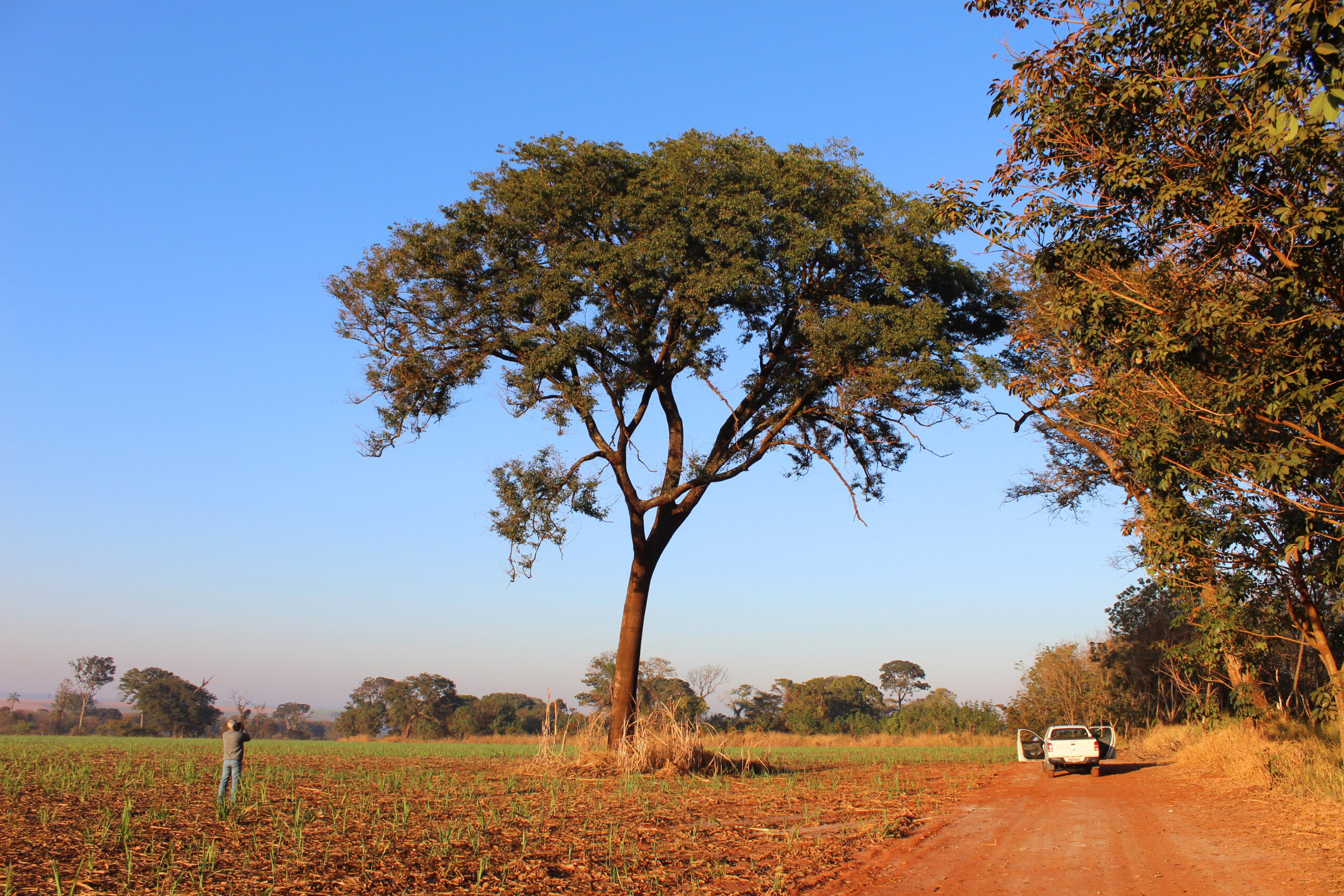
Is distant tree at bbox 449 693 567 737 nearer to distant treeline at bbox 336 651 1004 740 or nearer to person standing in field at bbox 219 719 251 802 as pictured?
distant treeline at bbox 336 651 1004 740

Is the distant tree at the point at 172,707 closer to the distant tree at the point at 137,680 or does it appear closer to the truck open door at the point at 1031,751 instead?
the distant tree at the point at 137,680

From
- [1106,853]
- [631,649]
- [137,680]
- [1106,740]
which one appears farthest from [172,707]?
[1106,853]

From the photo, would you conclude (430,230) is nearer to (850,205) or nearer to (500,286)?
(500,286)

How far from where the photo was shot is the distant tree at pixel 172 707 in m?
63.9

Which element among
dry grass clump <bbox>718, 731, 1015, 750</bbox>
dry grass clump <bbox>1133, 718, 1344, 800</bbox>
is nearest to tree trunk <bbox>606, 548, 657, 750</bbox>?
dry grass clump <bbox>1133, 718, 1344, 800</bbox>

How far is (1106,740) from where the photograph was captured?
20.1 m

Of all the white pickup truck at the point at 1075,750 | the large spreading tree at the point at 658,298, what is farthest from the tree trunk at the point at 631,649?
the white pickup truck at the point at 1075,750

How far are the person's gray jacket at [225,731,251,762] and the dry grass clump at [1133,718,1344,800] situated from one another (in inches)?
573

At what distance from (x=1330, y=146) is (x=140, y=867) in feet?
41.1

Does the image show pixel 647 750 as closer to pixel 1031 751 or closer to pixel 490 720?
pixel 1031 751

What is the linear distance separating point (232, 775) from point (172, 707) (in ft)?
212

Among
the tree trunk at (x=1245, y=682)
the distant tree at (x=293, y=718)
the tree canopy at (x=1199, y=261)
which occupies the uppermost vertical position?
the tree canopy at (x=1199, y=261)

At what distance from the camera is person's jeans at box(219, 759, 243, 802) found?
10211mm

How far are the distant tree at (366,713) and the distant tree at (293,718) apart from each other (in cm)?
3139
